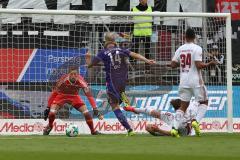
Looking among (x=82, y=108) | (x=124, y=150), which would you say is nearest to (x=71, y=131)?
(x=82, y=108)

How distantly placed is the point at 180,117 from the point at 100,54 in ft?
A: 8.22

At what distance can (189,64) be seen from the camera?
15.5 meters

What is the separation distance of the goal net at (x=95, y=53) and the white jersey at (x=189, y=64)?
107 inches

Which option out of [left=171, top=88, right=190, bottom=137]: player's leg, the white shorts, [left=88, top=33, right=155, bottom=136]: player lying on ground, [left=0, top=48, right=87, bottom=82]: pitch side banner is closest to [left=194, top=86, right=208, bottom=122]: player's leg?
the white shorts

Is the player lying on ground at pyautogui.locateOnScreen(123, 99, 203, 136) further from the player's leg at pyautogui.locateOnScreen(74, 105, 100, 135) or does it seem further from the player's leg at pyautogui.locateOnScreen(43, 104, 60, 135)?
the player's leg at pyautogui.locateOnScreen(43, 104, 60, 135)

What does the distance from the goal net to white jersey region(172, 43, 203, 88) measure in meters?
2.72

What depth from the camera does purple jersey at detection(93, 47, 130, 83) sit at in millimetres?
16625

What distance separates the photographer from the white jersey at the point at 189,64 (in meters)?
15.4

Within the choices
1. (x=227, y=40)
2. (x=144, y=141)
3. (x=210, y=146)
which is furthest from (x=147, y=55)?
(x=210, y=146)

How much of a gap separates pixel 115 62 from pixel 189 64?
6.14 ft

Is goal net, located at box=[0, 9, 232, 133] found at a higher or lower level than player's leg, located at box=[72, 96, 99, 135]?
higher

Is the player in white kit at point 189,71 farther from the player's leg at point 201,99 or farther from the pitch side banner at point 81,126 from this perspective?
the pitch side banner at point 81,126

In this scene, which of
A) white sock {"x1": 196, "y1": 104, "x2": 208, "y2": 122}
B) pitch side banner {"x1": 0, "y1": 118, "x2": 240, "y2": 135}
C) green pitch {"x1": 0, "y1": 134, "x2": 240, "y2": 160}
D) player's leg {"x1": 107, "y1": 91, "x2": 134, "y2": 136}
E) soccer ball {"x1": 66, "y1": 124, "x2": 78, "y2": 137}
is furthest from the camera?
pitch side banner {"x1": 0, "y1": 118, "x2": 240, "y2": 135}

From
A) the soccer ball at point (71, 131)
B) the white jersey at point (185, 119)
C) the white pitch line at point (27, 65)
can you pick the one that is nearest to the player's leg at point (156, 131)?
the white jersey at point (185, 119)
